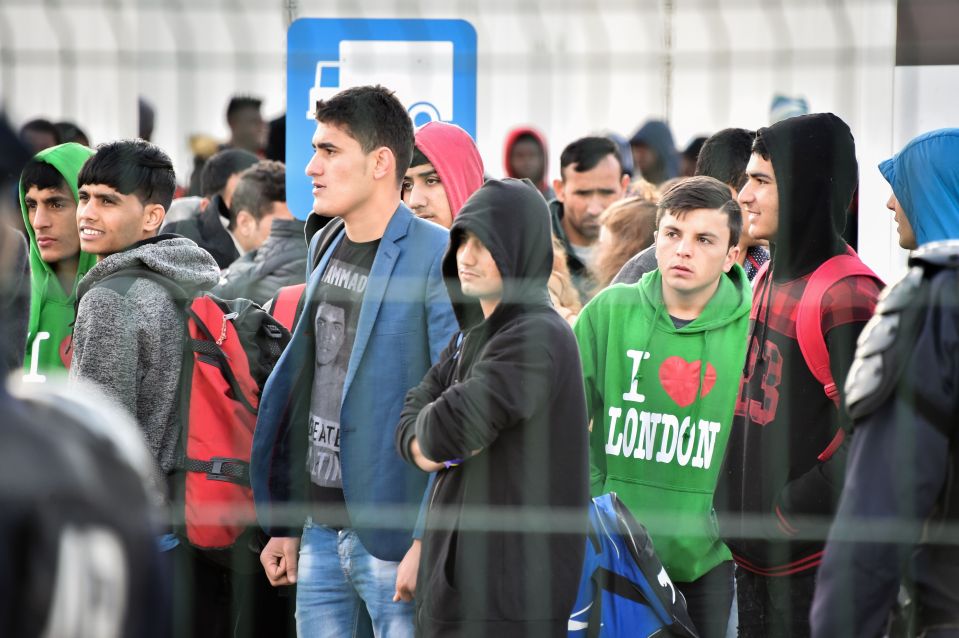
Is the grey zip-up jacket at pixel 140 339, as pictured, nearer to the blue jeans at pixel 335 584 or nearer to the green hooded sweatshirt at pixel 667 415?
the blue jeans at pixel 335 584

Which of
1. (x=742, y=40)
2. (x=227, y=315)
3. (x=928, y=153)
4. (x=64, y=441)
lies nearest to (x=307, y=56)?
(x=227, y=315)

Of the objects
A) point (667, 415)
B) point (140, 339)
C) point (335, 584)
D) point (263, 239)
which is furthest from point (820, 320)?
point (263, 239)

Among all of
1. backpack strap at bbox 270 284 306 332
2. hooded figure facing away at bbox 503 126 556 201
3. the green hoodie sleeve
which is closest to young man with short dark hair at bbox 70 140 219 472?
backpack strap at bbox 270 284 306 332

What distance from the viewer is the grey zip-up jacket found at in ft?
10.5

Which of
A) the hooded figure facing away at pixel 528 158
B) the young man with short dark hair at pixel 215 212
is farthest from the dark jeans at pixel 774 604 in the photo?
the hooded figure facing away at pixel 528 158

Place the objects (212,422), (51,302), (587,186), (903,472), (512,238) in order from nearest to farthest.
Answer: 1. (903,472)
2. (512,238)
3. (212,422)
4. (51,302)
5. (587,186)

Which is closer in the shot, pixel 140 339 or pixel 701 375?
pixel 140 339

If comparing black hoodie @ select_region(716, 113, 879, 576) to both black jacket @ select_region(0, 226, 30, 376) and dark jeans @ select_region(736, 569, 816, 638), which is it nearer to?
dark jeans @ select_region(736, 569, 816, 638)

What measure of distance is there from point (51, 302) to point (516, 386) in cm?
157

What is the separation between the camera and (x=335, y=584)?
323 cm

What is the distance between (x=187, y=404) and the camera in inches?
130

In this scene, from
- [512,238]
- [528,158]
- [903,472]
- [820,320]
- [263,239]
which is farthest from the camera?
[528,158]

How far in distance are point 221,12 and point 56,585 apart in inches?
70.9

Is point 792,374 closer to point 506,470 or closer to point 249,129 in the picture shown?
point 506,470
